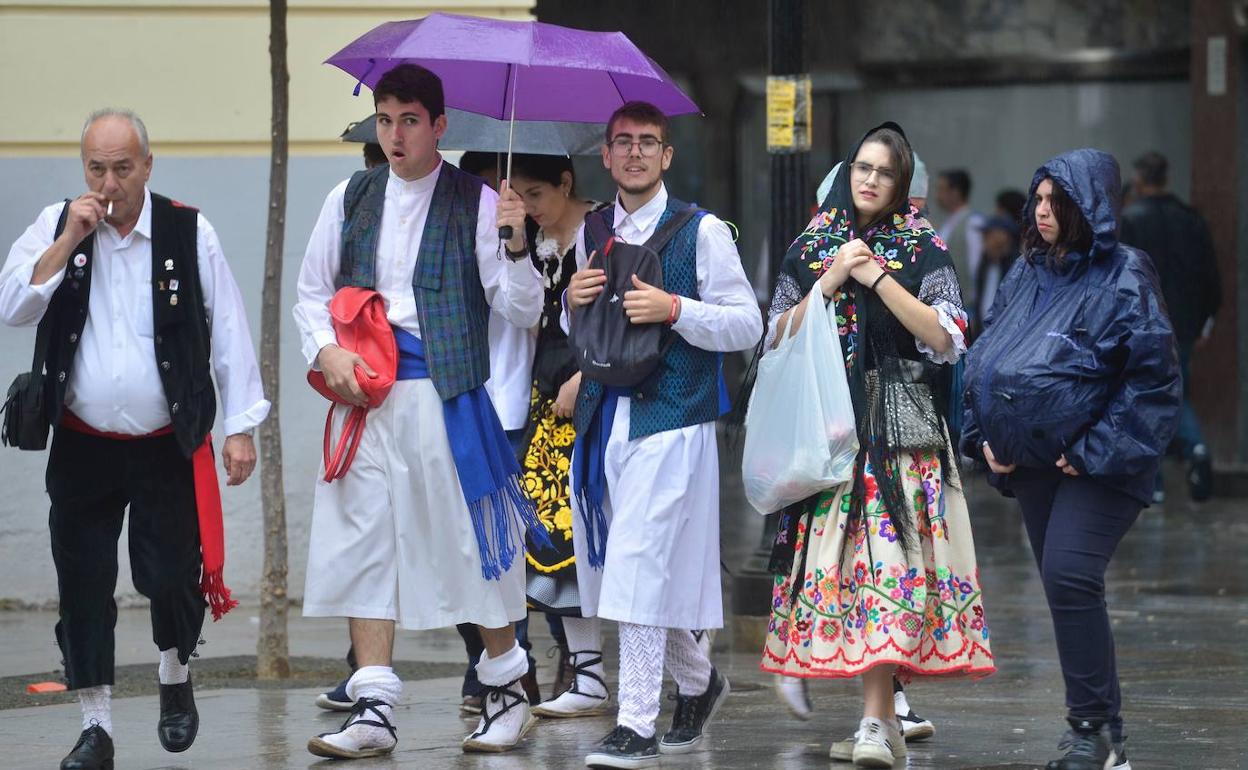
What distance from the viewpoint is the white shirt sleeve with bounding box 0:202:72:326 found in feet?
18.8

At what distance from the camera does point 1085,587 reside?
231 inches

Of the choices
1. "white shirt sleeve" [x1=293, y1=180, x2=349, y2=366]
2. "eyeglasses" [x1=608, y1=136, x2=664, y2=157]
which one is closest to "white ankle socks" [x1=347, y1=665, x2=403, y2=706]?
"white shirt sleeve" [x1=293, y1=180, x2=349, y2=366]

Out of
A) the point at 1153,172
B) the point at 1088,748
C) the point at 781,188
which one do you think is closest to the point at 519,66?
the point at 781,188

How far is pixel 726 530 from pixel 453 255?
6.98 m

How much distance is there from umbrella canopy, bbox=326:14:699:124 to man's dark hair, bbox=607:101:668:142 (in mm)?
98

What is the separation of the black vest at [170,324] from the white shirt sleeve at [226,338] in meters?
0.04

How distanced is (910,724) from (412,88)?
8.44 ft

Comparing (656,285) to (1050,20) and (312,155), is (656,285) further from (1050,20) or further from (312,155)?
(1050,20)

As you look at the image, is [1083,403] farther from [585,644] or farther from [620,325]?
[585,644]

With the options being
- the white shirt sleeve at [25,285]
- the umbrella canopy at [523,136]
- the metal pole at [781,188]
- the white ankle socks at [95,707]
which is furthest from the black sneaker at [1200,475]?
the white shirt sleeve at [25,285]

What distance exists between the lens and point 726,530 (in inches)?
512

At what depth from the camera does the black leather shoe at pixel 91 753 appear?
583 centimetres

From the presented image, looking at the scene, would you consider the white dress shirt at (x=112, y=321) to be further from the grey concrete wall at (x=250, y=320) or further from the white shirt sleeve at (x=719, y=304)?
the grey concrete wall at (x=250, y=320)

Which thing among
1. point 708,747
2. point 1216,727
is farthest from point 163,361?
point 1216,727
